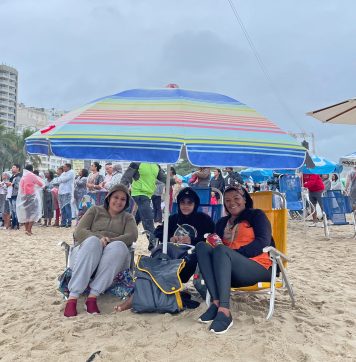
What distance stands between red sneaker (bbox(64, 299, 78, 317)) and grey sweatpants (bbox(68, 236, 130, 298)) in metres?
0.06

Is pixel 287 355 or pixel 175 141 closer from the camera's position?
pixel 175 141

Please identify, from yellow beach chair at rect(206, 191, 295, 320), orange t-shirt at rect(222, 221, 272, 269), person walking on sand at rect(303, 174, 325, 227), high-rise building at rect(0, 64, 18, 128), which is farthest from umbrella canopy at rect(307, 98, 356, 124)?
high-rise building at rect(0, 64, 18, 128)

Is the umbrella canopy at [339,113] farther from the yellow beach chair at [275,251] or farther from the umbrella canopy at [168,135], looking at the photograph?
the umbrella canopy at [168,135]

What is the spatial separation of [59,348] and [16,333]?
1.67ft

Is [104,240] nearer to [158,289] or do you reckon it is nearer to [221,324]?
[158,289]

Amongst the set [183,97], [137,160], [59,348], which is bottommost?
[59,348]

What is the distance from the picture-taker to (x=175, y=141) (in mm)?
2482

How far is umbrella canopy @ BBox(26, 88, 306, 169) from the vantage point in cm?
252

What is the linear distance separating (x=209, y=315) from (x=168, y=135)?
1440mm

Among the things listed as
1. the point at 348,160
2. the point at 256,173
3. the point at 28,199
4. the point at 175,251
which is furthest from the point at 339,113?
the point at 256,173

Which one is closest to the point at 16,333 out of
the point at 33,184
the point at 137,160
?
the point at 137,160

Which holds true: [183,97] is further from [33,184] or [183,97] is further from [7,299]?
[33,184]

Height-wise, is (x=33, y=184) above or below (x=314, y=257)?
above

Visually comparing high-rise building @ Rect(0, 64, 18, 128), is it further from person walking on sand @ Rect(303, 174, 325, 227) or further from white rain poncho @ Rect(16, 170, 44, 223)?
person walking on sand @ Rect(303, 174, 325, 227)
